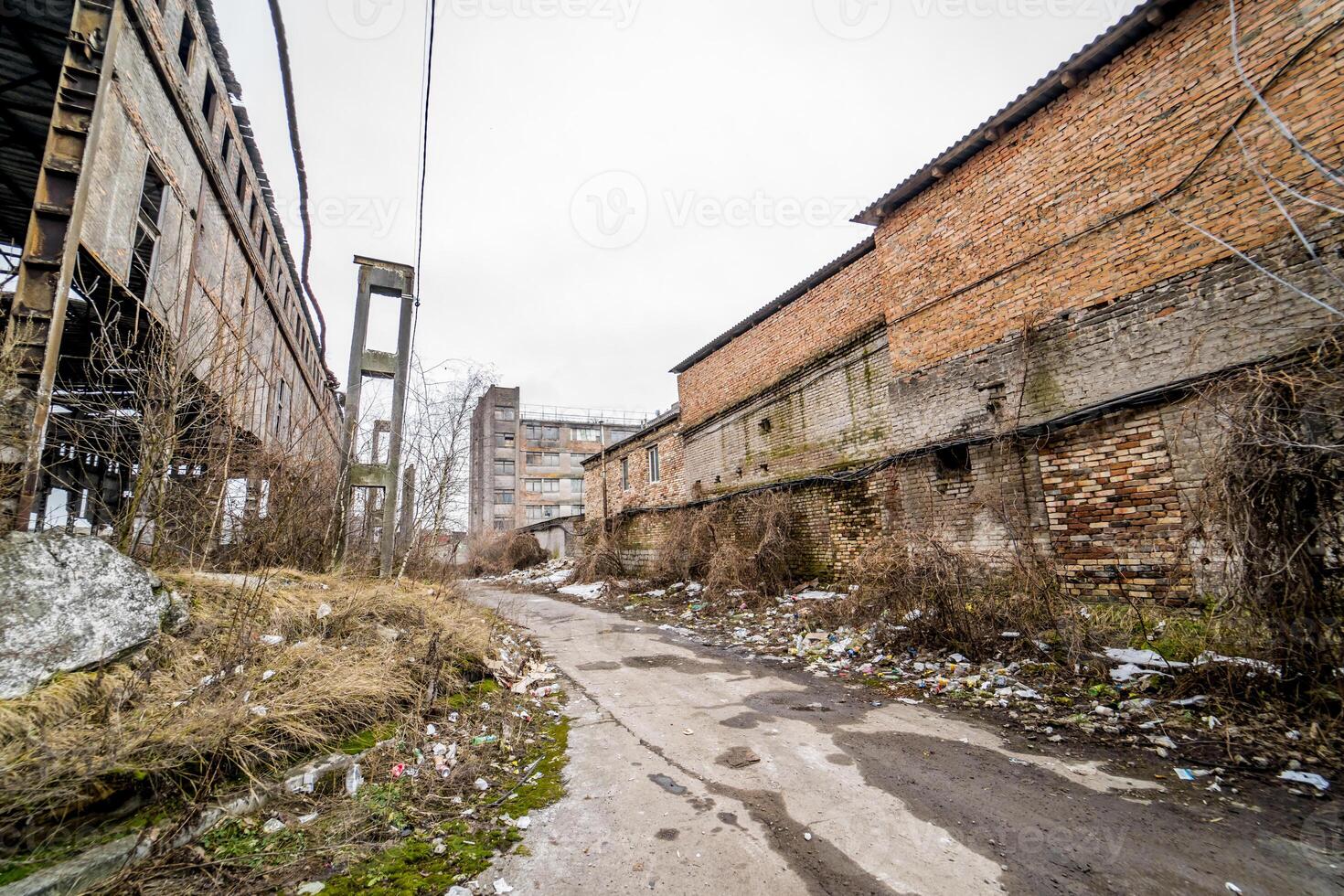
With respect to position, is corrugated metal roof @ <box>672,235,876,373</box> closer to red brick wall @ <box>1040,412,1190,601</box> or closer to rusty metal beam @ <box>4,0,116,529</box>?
red brick wall @ <box>1040,412,1190,601</box>

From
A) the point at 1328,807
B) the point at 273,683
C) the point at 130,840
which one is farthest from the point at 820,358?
the point at 130,840

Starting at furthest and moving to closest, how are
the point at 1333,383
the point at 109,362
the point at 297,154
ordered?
1. the point at 297,154
2. the point at 109,362
3. the point at 1333,383

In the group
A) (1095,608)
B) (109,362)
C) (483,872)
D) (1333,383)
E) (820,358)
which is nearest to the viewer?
(483,872)

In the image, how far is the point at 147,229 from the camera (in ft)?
21.5

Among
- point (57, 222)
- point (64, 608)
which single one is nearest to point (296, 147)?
point (57, 222)

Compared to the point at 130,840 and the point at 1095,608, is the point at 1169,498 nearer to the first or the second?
the point at 1095,608

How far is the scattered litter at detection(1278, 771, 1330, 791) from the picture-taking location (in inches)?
117

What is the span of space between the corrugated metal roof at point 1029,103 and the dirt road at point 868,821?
7885 millimetres

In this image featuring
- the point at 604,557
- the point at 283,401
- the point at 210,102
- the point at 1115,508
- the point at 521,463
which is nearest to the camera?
the point at 1115,508

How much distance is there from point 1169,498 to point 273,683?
27.5 feet

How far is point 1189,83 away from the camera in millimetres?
5895

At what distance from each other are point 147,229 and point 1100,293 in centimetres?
1176

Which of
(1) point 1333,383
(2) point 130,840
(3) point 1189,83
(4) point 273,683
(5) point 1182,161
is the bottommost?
(2) point 130,840

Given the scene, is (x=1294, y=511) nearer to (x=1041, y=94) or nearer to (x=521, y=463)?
(x=1041, y=94)
